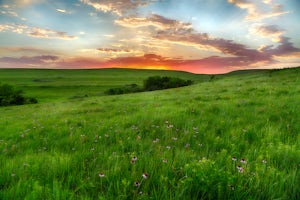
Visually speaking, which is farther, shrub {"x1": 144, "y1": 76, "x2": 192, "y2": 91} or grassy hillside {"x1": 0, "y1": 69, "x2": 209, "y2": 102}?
grassy hillside {"x1": 0, "y1": 69, "x2": 209, "y2": 102}

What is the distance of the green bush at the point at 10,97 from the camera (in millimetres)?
66375

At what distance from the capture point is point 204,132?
4957mm

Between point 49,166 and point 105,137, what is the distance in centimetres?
186

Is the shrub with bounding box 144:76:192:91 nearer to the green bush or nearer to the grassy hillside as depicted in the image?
the grassy hillside

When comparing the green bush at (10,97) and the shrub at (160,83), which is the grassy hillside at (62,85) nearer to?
the green bush at (10,97)

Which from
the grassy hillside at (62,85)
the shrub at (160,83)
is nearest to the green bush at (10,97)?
the grassy hillside at (62,85)

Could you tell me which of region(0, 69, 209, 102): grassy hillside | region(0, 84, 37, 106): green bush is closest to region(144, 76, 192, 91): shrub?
region(0, 69, 209, 102): grassy hillside

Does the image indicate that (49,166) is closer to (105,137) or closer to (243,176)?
(105,137)

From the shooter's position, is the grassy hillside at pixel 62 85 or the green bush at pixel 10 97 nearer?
the green bush at pixel 10 97

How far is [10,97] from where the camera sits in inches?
2660

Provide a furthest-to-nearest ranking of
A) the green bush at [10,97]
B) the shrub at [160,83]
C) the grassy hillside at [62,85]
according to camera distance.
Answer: the grassy hillside at [62,85] < the shrub at [160,83] < the green bush at [10,97]

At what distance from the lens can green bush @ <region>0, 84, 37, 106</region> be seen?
218 ft

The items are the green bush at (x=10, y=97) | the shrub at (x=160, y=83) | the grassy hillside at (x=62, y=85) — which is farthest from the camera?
the grassy hillside at (x=62, y=85)

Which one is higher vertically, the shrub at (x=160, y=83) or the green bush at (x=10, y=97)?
the shrub at (x=160, y=83)
